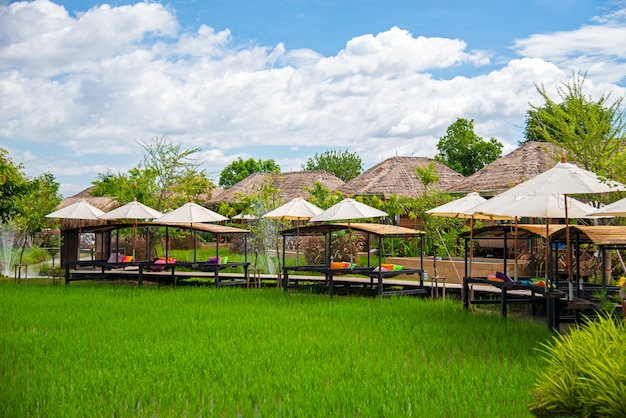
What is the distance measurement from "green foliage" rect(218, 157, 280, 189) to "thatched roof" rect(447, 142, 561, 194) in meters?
42.8

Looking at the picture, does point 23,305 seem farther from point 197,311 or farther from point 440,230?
point 440,230

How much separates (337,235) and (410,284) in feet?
23.9

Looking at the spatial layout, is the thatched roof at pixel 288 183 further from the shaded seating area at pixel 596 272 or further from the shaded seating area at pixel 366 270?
the shaded seating area at pixel 596 272

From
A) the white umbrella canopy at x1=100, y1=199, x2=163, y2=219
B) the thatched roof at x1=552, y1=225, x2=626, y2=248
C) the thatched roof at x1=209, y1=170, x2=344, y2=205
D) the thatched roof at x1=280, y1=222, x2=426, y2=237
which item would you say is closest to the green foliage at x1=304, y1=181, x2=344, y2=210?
the white umbrella canopy at x1=100, y1=199, x2=163, y2=219

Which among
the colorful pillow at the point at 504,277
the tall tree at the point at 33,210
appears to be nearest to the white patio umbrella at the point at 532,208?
the colorful pillow at the point at 504,277

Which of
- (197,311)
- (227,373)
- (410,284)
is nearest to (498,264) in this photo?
(410,284)

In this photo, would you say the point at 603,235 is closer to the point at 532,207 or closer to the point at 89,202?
the point at 532,207

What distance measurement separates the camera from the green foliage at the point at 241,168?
7106cm

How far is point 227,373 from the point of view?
8148 mm

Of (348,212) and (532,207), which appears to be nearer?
(532,207)

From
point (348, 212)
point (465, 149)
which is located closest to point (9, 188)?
point (348, 212)

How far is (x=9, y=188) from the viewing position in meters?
22.7

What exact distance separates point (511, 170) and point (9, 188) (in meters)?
18.0

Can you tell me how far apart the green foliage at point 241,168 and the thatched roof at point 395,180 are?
3369 centimetres
